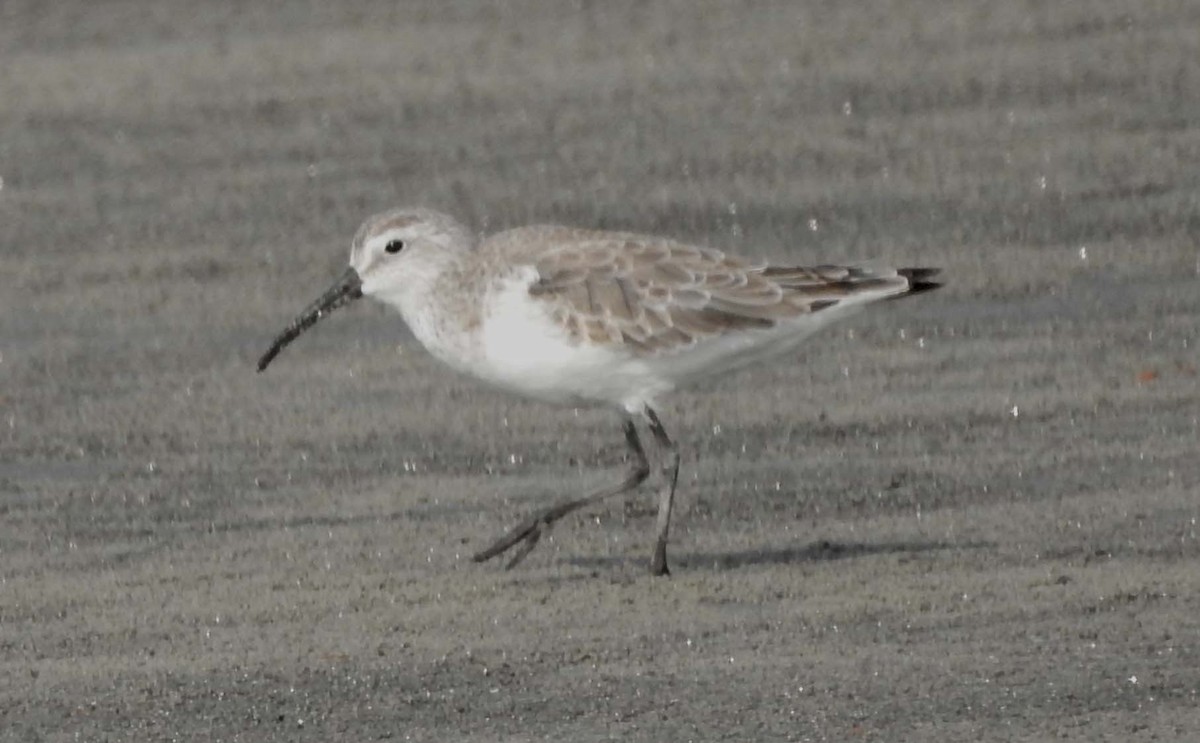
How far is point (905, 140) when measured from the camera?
459 inches

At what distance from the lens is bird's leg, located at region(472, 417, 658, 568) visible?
6.98 meters

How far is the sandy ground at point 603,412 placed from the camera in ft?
19.8

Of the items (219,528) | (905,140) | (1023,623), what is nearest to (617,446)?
(219,528)

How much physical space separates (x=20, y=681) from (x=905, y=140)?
6.42 metres

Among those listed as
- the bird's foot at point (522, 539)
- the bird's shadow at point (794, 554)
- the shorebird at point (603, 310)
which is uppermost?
the shorebird at point (603, 310)

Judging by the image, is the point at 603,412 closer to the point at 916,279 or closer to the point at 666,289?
the point at 666,289

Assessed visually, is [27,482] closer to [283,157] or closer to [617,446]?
[617,446]

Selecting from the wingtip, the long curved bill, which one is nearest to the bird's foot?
the long curved bill

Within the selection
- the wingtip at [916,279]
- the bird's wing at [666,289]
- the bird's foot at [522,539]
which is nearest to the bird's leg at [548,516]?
the bird's foot at [522,539]

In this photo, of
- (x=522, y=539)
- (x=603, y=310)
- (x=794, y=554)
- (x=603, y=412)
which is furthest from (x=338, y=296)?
(x=794, y=554)

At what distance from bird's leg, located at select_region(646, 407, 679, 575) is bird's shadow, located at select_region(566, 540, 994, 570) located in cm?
12

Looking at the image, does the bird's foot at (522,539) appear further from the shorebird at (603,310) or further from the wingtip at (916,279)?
the wingtip at (916,279)

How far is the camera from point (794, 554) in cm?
700

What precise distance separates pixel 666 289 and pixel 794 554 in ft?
2.69
